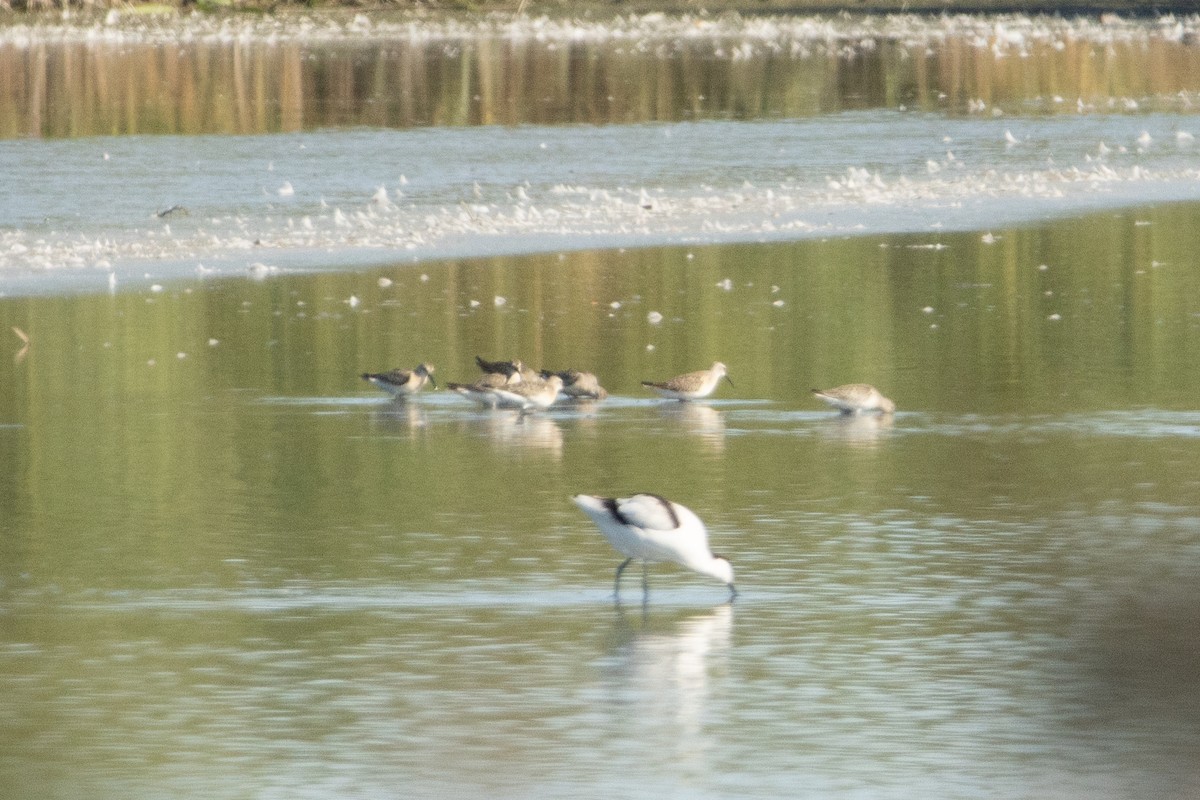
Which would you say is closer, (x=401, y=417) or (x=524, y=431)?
(x=524, y=431)

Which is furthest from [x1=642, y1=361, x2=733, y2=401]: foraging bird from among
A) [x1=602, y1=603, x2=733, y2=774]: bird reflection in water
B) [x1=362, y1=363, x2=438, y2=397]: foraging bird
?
[x1=602, y1=603, x2=733, y2=774]: bird reflection in water

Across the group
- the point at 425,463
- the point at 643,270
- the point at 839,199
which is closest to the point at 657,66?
the point at 839,199

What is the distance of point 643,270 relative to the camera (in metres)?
22.5

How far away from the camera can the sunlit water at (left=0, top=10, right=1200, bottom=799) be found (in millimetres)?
8422

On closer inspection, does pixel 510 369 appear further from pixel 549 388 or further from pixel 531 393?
pixel 549 388

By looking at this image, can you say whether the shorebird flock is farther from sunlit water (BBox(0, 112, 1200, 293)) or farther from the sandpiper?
sunlit water (BBox(0, 112, 1200, 293))

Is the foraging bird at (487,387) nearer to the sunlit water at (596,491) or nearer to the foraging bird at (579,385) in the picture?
the sunlit water at (596,491)

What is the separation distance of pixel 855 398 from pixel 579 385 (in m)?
1.79

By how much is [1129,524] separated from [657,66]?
45.9 metres

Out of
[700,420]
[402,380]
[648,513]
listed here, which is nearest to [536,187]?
[402,380]

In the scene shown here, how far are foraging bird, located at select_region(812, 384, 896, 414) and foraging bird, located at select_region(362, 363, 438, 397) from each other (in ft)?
8.47

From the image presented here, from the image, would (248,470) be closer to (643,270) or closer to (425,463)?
(425,463)

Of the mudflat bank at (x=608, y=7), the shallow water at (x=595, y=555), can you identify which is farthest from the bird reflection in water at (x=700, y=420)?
the mudflat bank at (x=608, y=7)

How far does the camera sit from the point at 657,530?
10156 mm
